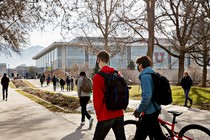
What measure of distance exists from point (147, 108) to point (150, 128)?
338 mm

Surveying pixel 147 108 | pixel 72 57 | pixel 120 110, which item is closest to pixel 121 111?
pixel 120 110

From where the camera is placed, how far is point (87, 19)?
3309 cm

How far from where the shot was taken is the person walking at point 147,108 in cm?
521

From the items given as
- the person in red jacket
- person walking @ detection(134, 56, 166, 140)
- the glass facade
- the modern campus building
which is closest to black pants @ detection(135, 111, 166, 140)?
person walking @ detection(134, 56, 166, 140)

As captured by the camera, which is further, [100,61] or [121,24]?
[121,24]

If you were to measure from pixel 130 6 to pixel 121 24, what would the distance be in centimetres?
400

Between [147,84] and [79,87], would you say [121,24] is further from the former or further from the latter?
[147,84]

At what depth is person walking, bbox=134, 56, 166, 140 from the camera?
17.1 feet

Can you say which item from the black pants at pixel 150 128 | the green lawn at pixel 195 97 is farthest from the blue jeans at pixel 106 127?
the green lawn at pixel 195 97

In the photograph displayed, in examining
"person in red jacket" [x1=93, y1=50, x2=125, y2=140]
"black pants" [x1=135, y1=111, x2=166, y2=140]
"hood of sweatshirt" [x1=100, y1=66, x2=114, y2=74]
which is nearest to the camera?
"person in red jacket" [x1=93, y1=50, x2=125, y2=140]

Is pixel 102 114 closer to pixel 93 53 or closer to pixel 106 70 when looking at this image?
pixel 106 70

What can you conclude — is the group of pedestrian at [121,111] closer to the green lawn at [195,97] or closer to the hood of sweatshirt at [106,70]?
the hood of sweatshirt at [106,70]

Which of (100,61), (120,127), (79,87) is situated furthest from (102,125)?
(79,87)

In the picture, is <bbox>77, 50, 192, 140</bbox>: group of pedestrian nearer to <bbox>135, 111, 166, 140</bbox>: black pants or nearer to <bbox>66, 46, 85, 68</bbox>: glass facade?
<bbox>135, 111, 166, 140</bbox>: black pants
